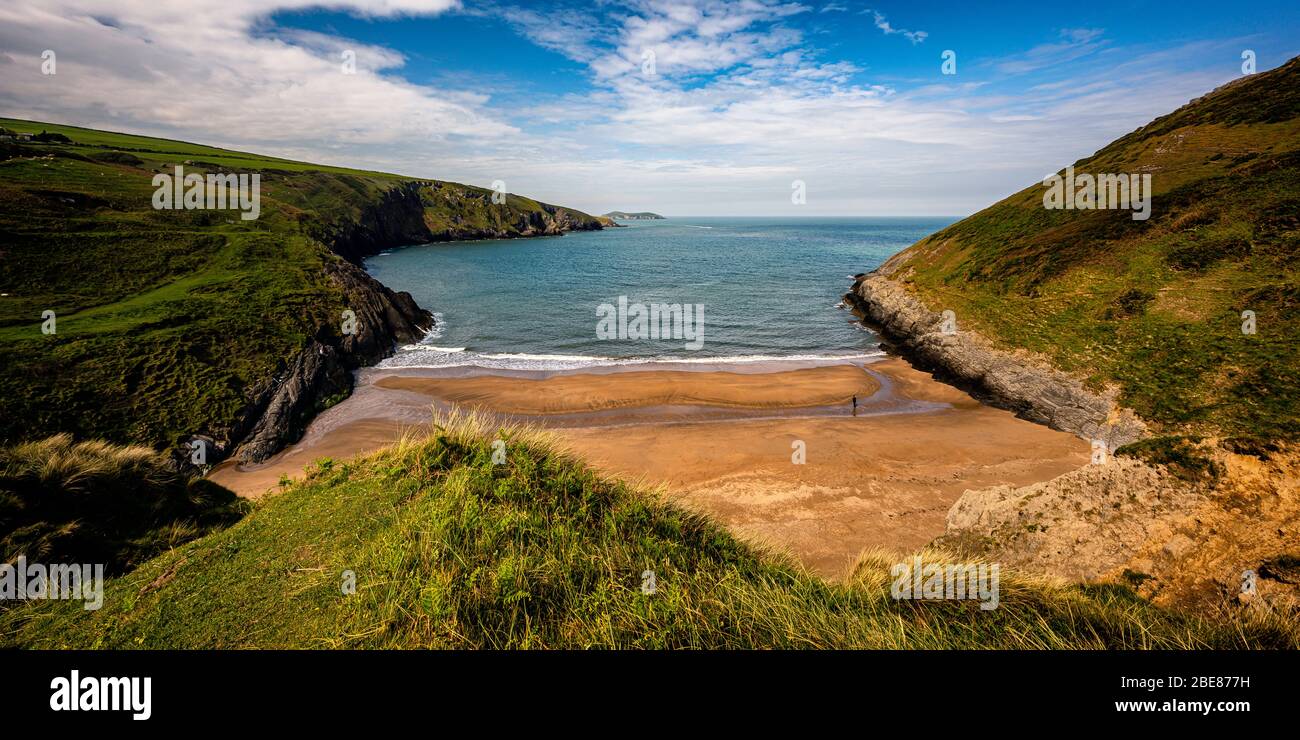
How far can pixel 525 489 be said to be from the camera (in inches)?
270

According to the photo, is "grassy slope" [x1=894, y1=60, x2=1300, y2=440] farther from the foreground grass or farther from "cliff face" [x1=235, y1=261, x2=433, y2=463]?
"cliff face" [x1=235, y1=261, x2=433, y2=463]

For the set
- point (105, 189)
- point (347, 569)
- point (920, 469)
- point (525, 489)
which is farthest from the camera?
point (105, 189)

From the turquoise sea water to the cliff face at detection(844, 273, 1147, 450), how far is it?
137 inches

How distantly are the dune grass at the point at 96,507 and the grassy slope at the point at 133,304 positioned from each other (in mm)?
11639

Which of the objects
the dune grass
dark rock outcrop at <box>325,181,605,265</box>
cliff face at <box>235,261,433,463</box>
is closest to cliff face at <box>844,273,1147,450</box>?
the dune grass

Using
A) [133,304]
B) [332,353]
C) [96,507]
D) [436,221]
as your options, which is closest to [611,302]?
[332,353]

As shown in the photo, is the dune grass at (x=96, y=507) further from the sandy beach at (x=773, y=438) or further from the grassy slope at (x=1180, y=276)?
the grassy slope at (x=1180, y=276)

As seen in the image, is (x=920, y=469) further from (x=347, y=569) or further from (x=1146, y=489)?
(x=347, y=569)

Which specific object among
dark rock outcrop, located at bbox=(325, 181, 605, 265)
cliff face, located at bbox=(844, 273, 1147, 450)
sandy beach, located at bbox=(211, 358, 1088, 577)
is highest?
dark rock outcrop, located at bbox=(325, 181, 605, 265)

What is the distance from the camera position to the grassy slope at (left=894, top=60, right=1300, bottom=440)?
1808 centimetres
